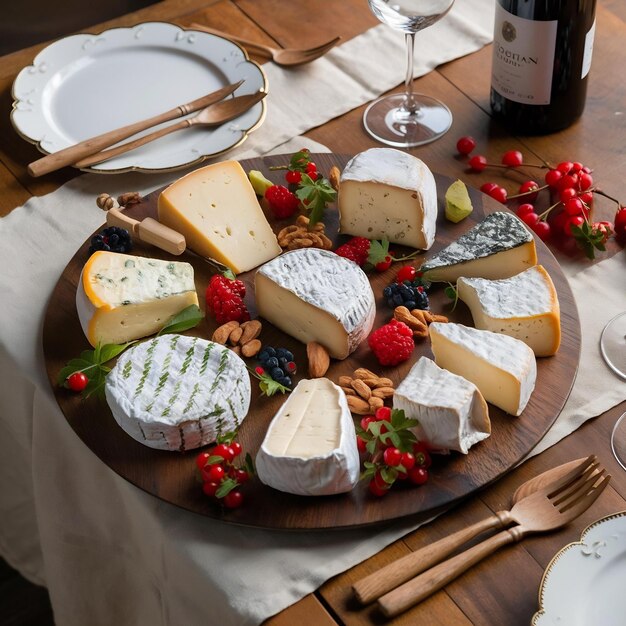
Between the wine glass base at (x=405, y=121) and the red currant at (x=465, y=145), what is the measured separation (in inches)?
2.6

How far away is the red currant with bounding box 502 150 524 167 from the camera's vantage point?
5.93 feet

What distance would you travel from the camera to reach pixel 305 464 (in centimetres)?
121

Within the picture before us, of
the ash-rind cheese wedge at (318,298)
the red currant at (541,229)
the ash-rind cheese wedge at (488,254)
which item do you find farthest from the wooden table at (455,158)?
the ash-rind cheese wedge at (318,298)

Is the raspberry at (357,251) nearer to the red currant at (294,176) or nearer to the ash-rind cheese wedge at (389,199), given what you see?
the ash-rind cheese wedge at (389,199)

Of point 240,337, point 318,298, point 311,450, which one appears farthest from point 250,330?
point 311,450

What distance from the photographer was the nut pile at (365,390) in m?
1.37

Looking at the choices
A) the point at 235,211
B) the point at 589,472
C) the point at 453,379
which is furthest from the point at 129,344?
the point at 589,472

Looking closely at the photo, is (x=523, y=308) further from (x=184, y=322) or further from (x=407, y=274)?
(x=184, y=322)

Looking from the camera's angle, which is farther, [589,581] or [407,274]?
[407,274]

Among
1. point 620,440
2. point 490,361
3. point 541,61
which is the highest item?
point 541,61

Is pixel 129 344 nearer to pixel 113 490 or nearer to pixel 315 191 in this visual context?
pixel 113 490

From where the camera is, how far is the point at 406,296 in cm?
153

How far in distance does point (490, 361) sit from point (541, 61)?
0.66 m

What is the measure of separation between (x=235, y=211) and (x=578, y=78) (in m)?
0.69
